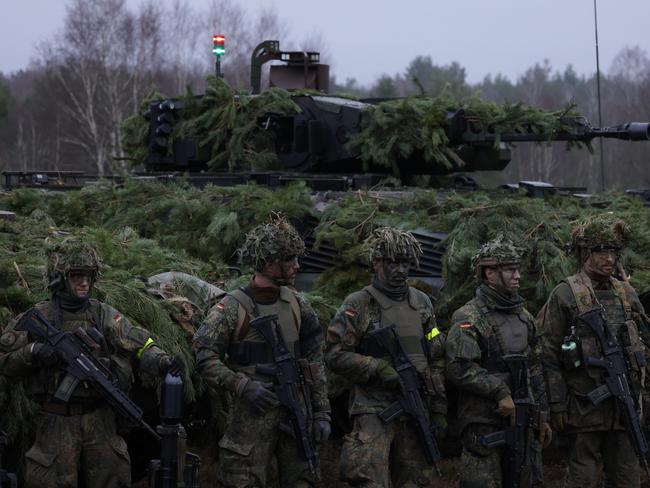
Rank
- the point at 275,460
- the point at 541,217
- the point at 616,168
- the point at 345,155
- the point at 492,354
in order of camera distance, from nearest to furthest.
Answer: the point at 275,460
the point at 492,354
the point at 541,217
the point at 345,155
the point at 616,168

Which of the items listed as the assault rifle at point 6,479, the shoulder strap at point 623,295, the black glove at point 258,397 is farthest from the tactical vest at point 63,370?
the shoulder strap at point 623,295

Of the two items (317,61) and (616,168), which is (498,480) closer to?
(317,61)

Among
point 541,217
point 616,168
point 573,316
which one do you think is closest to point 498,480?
point 573,316

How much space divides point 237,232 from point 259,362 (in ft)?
9.73

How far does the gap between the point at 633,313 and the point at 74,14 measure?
30.8m

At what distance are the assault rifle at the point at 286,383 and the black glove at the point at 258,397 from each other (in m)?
0.13

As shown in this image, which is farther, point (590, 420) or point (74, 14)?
point (74, 14)

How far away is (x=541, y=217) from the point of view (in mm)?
8852

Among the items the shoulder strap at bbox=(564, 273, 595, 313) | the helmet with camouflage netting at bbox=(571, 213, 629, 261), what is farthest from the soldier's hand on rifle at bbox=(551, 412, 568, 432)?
the helmet with camouflage netting at bbox=(571, 213, 629, 261)

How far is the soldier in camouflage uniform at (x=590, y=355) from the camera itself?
7230 mm

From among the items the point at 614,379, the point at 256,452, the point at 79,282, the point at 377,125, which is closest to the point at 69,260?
the point at 79,282

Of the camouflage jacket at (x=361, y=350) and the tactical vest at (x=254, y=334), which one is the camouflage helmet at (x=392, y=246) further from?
the tactical vest at (x=254, y=334)

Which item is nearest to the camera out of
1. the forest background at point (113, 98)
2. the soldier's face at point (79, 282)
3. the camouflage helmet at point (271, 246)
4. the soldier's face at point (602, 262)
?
the soldier's face at point (79, 282)

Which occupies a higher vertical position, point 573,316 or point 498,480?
point 573,316
